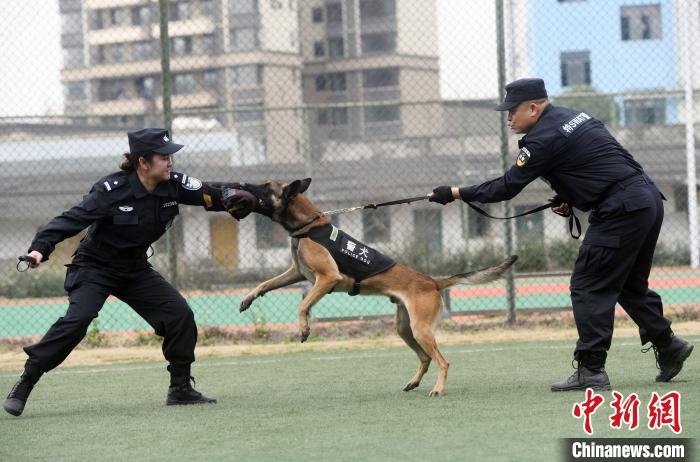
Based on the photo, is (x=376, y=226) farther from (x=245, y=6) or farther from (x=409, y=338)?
(x=245, y=6)

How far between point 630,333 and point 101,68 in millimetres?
42872

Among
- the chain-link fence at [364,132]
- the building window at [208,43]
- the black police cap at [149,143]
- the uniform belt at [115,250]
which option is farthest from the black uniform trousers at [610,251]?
the building window at [208,43]

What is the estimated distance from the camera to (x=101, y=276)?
6301 millimetres

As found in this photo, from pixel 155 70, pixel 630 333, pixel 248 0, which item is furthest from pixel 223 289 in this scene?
pixel 155 70

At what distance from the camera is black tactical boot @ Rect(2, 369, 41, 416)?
6.05 meters

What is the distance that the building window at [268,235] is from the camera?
1628cm

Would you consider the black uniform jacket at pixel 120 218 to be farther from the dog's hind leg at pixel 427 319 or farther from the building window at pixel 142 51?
the building window at pixel 142 51

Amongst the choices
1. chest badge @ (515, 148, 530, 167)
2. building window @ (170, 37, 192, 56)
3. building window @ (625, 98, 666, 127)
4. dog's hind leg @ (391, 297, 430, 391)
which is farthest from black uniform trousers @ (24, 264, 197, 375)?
building window @ (170, 37, 192, 56)

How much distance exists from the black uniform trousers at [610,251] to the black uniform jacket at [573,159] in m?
0.09

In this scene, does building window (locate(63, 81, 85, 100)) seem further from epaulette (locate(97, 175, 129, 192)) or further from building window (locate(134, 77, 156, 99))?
epaulette (locate(97, 175, 129, 192))

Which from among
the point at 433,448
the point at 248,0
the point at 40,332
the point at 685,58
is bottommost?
the point at 40,332

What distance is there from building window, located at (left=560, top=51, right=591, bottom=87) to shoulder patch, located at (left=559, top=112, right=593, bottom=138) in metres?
27.2

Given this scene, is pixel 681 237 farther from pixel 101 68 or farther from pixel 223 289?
pixel 101 68

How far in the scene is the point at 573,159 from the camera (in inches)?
240
